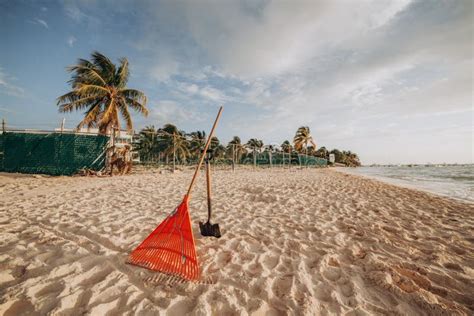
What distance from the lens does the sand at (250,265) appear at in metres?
1.66

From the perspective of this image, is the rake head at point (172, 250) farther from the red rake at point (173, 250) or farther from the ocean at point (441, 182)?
the ocean at point (441, 182)

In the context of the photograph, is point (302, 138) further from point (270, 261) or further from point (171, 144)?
point (270, 261)

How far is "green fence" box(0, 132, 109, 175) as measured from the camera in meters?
9.96

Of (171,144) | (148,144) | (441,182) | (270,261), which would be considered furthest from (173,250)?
(148,144)

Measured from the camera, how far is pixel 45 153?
32.9 feet

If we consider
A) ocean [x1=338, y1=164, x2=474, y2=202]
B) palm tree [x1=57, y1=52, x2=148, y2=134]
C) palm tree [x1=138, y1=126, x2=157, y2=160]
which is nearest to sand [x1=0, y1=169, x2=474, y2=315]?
ocean [x1=338, y1=164, x2=474, y2=202]

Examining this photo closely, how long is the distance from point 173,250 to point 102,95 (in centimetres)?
1362

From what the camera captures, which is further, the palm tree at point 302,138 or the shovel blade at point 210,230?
the palm tree at point 302,138

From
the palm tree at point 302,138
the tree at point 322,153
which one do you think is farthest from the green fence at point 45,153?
the tree at point 322,153

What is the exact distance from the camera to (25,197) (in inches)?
200

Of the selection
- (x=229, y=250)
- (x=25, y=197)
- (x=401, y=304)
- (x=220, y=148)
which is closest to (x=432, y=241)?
(x=401, y=304)

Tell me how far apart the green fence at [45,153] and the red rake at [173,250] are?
1015 cm

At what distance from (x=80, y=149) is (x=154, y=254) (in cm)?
1059

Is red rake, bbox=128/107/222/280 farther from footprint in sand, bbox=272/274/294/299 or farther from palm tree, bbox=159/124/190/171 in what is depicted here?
palm tree, bbox=159/124/190/171
